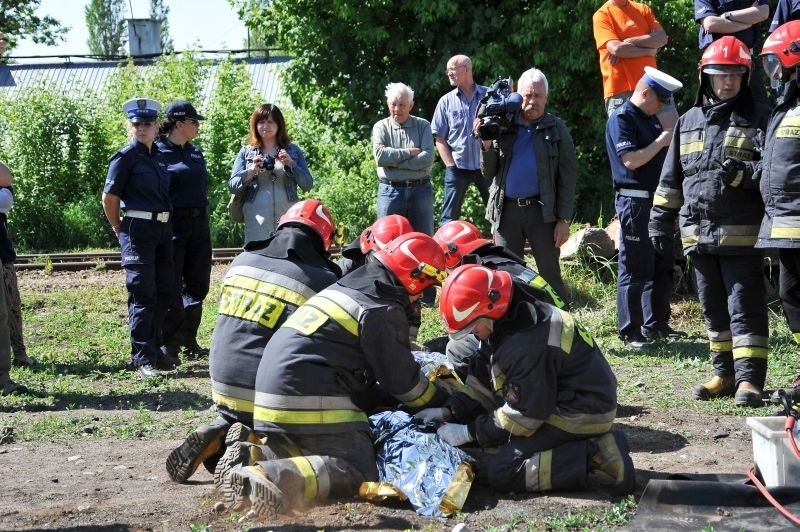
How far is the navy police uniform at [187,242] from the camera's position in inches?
375

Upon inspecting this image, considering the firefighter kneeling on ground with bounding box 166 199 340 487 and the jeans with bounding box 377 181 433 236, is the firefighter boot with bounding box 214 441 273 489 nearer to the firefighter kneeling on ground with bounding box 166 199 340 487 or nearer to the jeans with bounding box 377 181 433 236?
the firefighter kneeling on ground with bounding box 166 199 340 487

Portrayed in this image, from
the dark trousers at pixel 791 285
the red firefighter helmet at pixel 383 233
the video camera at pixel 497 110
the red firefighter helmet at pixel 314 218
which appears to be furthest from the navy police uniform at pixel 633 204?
the red firefighter helmet at pixel 314 218

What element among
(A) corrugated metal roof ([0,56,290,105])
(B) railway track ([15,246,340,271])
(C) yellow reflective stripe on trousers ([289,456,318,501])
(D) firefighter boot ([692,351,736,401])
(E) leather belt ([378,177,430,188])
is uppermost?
(A) corrugated metal roof ([0,56,290,105])

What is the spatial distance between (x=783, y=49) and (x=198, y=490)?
4.43 meters

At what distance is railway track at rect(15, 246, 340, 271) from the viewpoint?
14.9 metres

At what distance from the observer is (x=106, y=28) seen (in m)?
72.5

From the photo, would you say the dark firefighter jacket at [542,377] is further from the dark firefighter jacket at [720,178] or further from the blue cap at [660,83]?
the blue cap at [660,83]

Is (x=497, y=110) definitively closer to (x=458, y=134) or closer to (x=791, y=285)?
(x=458, y=134)

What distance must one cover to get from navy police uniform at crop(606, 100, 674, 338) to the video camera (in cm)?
92

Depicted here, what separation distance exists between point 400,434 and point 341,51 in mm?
12348

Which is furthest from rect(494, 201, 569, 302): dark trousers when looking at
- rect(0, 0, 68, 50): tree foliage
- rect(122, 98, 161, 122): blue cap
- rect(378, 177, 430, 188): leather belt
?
rect(0, 0, 68, 50): tree foliage

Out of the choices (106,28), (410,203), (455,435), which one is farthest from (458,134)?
(106,28)

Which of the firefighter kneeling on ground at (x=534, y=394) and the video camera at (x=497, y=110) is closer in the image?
the firefighter kneeling on ground at (x=534, y=394)

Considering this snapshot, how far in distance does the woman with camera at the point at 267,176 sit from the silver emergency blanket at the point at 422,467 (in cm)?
401
